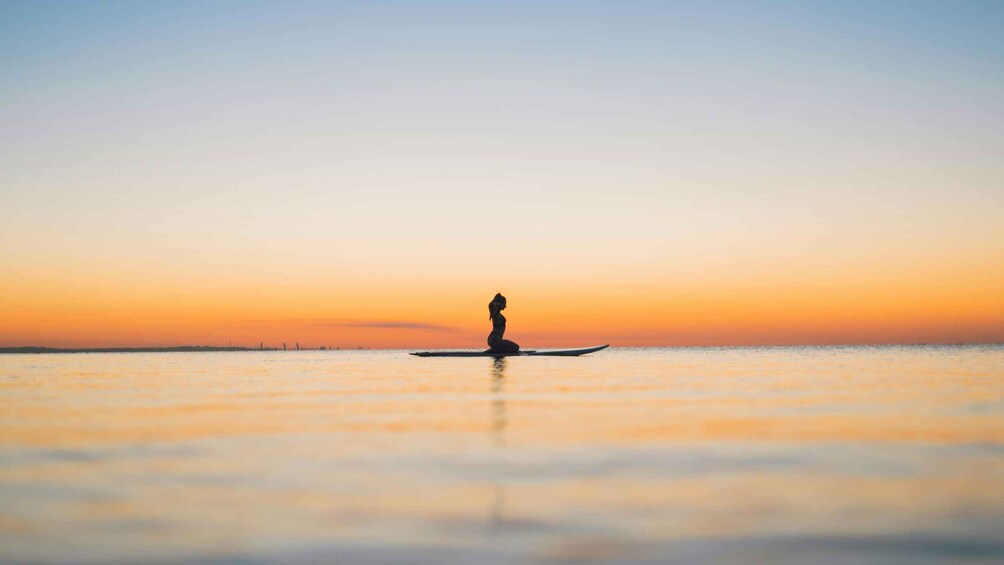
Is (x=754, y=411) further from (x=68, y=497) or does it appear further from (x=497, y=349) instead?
(x=497, y=349)

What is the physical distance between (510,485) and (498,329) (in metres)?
55.4

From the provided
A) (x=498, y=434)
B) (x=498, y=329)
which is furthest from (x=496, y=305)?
(x=498, y=434)

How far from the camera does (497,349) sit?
220ft

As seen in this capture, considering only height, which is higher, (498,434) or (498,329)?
(498,329)

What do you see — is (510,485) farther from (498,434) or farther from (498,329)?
(498,329)

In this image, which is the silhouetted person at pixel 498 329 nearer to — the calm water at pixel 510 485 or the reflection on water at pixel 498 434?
the reflection on water at pixel 498 434

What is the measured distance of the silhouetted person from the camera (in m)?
64.1

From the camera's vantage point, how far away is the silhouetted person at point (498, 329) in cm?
6406

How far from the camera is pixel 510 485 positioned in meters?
10.0

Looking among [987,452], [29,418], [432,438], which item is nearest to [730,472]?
[987,452]

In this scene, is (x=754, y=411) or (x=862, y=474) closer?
(x=862, y=474)

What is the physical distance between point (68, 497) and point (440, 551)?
5587 millimetres

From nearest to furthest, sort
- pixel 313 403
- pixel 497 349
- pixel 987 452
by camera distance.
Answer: pixel 987 452 < pixel 313 403 < pixel 497 349

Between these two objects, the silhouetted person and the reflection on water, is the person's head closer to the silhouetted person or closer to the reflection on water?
the silhouetted person
